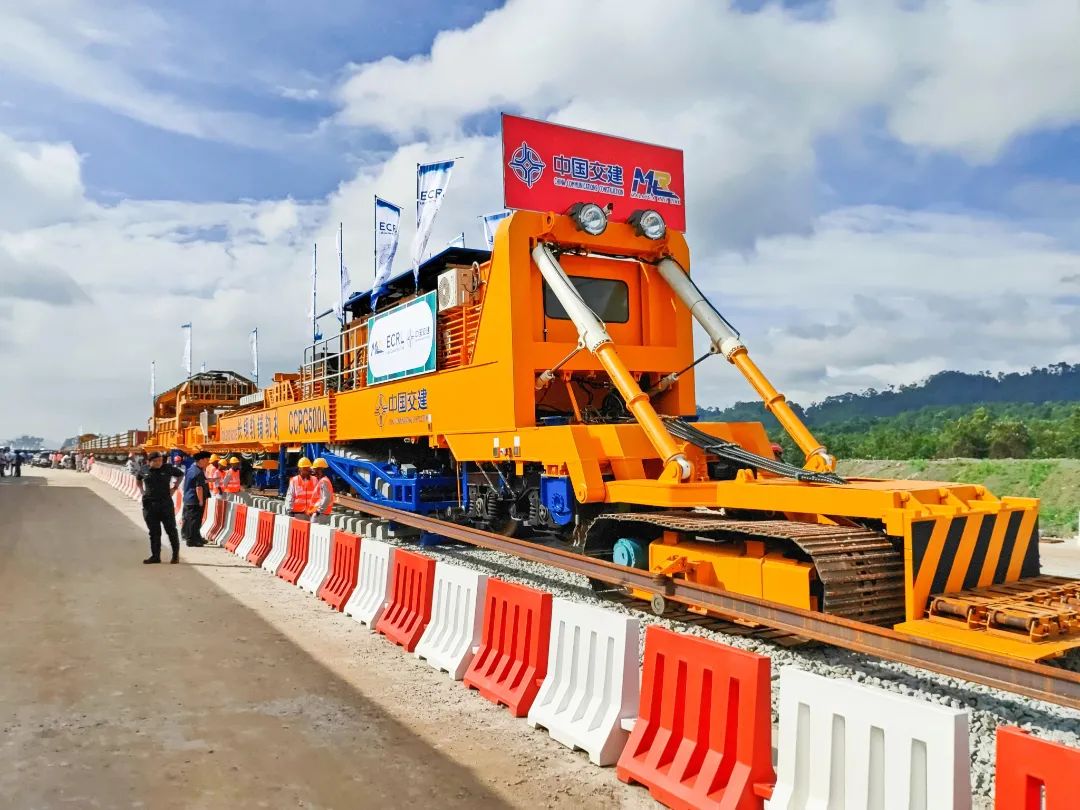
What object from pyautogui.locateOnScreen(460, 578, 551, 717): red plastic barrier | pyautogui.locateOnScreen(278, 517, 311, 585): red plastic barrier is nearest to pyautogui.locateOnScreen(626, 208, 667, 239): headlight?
pyautogui.locateOnScreen(278, 517, 311, 585): red plastic barrier

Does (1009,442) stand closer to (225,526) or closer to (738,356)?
(738,356)

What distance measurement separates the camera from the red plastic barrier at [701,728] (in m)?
3.46

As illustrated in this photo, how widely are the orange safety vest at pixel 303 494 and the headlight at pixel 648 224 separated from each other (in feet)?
22.1

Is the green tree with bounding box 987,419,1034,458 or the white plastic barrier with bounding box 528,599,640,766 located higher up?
the green tree with bounding box 987,419,1034,458

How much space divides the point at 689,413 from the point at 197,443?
21890 mm

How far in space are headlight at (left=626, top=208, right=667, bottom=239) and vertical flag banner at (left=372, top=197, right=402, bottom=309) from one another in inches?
343

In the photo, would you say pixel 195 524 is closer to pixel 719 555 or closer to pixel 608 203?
pixel 608 203

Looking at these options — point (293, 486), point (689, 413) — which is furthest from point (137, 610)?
point (689, 413)

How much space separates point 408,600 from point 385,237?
40.7ft

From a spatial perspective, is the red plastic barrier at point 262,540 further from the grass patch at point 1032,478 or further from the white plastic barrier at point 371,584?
the grass patch at point 1032,478

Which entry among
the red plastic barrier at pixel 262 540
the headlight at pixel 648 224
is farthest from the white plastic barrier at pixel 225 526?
the headlight at pixel 648 224

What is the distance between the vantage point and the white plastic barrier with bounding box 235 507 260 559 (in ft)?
39.9

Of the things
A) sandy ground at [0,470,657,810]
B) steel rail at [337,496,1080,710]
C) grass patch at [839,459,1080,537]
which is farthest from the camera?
grass patch at [839,459,1080,537]

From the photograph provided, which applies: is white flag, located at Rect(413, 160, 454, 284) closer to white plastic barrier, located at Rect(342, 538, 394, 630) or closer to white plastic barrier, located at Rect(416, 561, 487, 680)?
white plastic barrier, located at Rect(342, 538, 394, 630)
